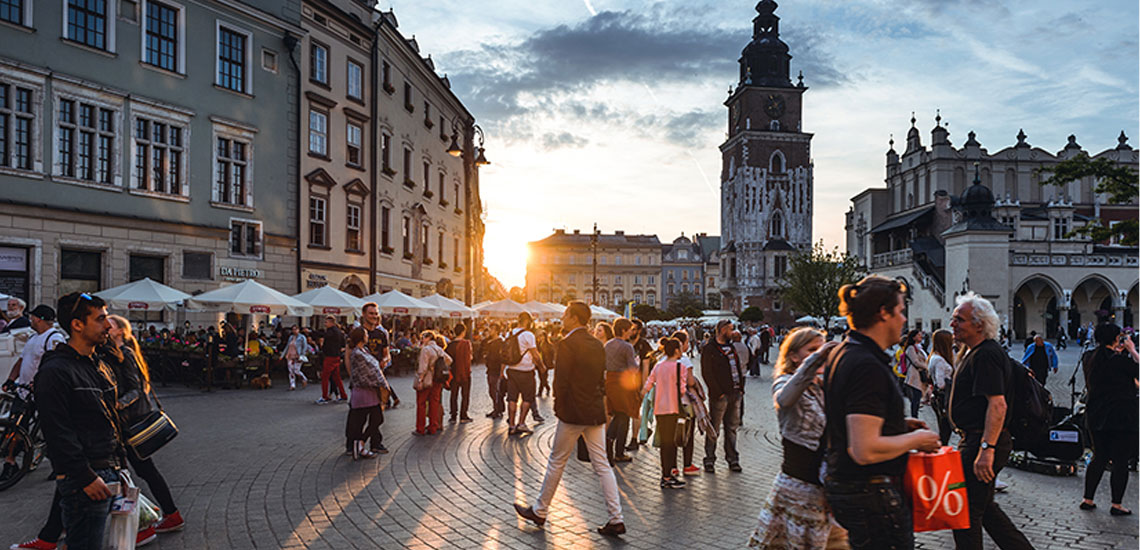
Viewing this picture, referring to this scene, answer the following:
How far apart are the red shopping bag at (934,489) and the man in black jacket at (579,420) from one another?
11.3 ft

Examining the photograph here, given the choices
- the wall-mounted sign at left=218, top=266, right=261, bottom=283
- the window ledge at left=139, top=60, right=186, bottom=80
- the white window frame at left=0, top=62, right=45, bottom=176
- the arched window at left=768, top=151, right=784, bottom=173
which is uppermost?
the arched window at left=768, top=151, right=784, bottom=173

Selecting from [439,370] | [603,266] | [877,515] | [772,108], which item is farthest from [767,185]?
[877,515]

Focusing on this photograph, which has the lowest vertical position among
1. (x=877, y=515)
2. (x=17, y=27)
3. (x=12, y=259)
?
(x=877, y=515)

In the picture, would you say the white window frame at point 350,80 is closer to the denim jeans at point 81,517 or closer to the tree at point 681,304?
the denim jeans at point 81,517

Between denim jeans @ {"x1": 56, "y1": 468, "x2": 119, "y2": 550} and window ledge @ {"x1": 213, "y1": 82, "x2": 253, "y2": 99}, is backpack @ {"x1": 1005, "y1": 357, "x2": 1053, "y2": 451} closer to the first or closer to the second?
denim jeans @ {"x1": 56, "y1": 468, "x2": 119, "y2": 550}

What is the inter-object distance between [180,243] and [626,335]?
18.5 m

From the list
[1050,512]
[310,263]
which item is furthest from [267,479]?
[310,263]

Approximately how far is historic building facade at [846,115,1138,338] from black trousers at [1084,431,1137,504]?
986 inches

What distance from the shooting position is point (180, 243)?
24531 millimetres

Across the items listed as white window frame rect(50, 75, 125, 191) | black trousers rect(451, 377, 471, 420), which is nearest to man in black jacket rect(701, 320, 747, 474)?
black trousers rect(451, 377, 471, 420)

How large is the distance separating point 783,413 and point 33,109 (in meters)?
22.9

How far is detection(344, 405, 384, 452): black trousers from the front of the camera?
33.3ft

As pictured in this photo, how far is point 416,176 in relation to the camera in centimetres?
3897

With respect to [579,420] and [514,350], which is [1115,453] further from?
[514,350]
